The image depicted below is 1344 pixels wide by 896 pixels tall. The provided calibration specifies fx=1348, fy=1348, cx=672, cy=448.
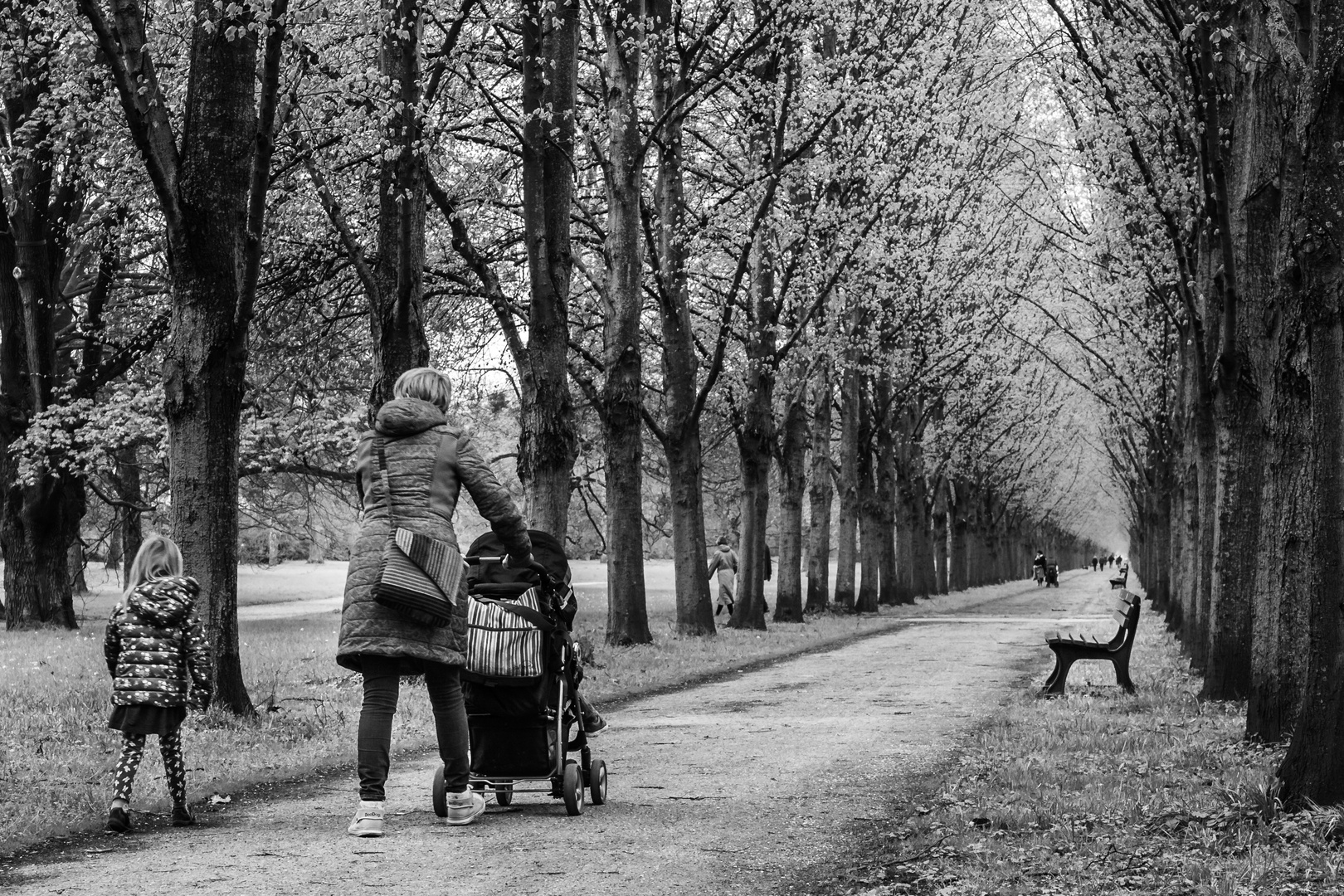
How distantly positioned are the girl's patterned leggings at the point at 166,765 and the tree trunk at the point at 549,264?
A: 28.4 ft

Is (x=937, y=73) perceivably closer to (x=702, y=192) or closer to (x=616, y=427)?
(x=702, y=192)

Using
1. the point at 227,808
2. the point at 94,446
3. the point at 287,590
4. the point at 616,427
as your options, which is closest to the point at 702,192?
the point at 616,427

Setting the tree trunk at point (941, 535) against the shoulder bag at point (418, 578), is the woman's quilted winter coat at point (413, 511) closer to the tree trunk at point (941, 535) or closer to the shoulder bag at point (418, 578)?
the shoulder bag at point (418, 578)

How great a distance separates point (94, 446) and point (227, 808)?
16.0 metres

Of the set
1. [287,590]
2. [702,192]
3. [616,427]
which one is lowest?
[287,590]

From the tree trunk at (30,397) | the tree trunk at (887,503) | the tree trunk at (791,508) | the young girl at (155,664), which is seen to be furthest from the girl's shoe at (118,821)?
the tree trunk at (887,503)

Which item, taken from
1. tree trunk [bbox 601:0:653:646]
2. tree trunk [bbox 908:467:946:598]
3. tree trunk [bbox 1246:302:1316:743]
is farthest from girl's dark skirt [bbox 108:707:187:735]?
tree trunk [bbox 908:467:946:598]

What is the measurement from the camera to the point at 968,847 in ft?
21.0

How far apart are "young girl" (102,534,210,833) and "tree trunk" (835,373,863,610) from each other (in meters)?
25.6

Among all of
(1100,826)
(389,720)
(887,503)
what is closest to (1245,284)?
(1100,826)

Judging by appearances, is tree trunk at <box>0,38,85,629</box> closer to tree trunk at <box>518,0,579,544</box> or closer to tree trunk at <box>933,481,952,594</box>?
tree trunk at <box>518,0,579,544</box>

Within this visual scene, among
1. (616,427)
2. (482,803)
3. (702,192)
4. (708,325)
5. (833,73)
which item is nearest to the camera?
(482,803)

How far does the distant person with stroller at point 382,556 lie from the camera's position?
6.51m

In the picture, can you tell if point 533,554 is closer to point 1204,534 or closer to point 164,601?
point 164,601
